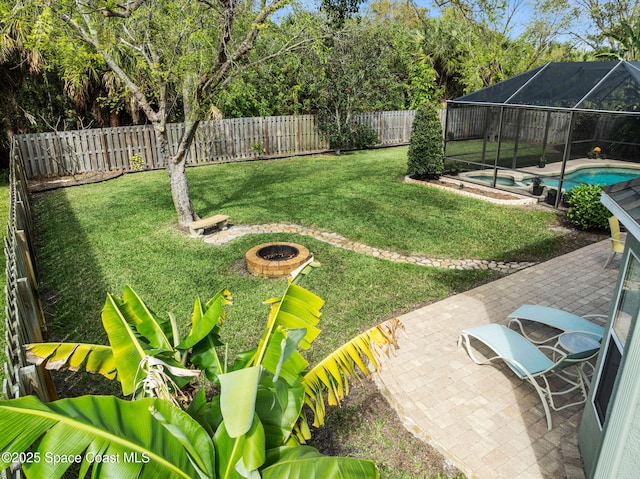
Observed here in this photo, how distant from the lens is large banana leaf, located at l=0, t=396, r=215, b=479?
2135mm

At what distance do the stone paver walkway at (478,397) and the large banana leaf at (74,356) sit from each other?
287 centimetres

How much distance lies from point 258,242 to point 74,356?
616cm

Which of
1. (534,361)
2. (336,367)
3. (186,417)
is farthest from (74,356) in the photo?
(534,361)

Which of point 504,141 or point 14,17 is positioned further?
point 504,141

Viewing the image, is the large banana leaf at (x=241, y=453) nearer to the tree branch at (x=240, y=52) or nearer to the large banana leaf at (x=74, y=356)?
the large banana leaf at (x=74, y=356)

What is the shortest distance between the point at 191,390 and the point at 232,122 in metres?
16.3

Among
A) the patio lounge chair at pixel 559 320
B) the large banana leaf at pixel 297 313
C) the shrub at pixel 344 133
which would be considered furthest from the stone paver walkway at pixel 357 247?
the shrub at pixel 344 133

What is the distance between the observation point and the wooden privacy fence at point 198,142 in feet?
50.1

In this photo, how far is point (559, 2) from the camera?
2423cm

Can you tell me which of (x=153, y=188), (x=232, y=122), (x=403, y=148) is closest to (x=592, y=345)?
(x=153, y=188)

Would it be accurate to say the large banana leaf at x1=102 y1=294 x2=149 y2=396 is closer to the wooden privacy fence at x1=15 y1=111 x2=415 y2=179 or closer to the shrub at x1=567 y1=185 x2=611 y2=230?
the shrub at x1=567 y1=185 x2=611 y2=230

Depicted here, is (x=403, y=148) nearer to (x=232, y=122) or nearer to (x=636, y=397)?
(x=232, y=122)

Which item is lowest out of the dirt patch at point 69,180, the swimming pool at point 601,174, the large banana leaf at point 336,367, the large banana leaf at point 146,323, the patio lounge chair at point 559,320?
the patio lounge chair at point 559,320

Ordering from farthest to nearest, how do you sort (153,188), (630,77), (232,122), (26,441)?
(232,122)
(153,188)
(630,77)
(26,441)
